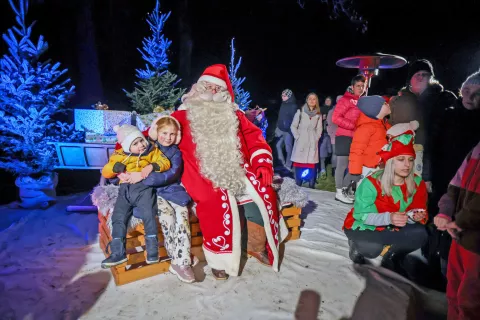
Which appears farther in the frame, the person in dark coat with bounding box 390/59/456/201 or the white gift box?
the white gift box

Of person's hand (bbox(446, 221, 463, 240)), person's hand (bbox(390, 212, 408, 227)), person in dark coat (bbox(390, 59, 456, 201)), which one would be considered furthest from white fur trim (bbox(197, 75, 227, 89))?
person's hand (bbox(446, 221, 463, 240))

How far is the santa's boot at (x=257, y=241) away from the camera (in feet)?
10.5

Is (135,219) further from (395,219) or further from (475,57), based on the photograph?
(475,57)

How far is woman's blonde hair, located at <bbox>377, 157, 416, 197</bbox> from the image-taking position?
280 centimetres

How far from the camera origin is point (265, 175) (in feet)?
10.0

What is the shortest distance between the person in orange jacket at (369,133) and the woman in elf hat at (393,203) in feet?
4.99

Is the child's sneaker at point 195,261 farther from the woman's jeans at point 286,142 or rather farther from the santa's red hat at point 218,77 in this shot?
the woman's jeans at point 286,142

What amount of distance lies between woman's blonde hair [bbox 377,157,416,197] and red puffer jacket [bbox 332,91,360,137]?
223 centimetres

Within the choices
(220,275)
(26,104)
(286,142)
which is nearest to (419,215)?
(220,275)

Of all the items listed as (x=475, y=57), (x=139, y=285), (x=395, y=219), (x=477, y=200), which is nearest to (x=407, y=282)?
(x=395, y=219)

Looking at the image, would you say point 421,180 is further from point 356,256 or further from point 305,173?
point 305,173

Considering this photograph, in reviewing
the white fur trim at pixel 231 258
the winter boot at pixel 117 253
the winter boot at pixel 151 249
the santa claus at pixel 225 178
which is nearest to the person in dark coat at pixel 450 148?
the santa claus at pixel 225 178

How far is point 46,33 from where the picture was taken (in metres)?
8.55

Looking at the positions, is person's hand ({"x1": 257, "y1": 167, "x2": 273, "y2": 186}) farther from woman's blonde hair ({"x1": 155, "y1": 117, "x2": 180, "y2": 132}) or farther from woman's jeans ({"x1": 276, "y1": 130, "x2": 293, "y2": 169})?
woman's jeans ({"x1": 276, "y1": 130, "x2": 293, "y2": 169})
